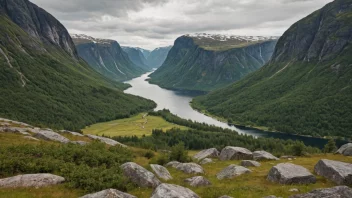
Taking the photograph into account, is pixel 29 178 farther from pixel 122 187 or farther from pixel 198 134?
pixel 198 134

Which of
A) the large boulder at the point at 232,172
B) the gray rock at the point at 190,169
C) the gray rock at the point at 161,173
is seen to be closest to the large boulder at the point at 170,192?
the gray rock at the point at 161,173

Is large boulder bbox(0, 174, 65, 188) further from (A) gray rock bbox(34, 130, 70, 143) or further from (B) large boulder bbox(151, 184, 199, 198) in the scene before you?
(A) gray rock bbox(34, 130, 70, 143)

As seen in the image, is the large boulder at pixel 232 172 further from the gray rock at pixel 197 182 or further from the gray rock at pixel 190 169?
the gray rock at pixel 197 182

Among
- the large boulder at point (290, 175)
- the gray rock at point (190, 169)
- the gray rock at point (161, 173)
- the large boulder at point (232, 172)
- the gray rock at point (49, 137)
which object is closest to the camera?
the large boulder at point (290, 175)

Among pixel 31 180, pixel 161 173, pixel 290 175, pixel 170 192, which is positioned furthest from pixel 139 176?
pixel 290 175

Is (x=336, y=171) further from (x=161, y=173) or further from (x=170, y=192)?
(x=170, y=192)

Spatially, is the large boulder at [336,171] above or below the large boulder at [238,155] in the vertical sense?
above

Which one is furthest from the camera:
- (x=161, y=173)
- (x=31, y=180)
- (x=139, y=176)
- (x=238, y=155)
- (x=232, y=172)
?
(x=238, y=155)
